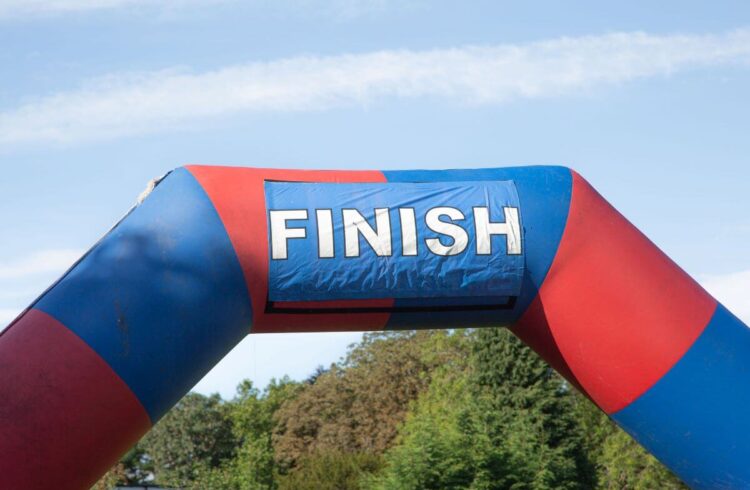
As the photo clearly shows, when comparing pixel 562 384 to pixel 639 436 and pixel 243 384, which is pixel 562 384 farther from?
pixel 243 384

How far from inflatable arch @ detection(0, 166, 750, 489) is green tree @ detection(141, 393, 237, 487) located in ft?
142

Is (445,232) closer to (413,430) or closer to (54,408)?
(54,408)

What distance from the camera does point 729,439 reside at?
752 cm

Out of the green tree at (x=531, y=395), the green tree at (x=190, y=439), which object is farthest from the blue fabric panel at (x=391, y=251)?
the green tree at (x=190, y=439)

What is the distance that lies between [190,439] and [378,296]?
44.7 m

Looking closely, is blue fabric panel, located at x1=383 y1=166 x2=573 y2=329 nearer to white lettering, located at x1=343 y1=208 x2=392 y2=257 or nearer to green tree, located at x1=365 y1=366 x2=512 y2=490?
white lettering, located at x1=343 y1=208 x2=392 y2=257

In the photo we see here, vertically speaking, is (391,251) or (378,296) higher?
(391,251)

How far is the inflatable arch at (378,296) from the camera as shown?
6.89m

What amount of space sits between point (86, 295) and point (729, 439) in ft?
14.7

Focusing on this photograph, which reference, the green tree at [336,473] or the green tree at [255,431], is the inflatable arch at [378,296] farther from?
the green tree at [255,431]

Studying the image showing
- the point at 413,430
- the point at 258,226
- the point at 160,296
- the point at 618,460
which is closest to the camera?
the point at 160,296

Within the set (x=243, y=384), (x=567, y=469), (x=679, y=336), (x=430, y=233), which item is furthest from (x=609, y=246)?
(x=243, y=384)

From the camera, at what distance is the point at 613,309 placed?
7766 millimetres

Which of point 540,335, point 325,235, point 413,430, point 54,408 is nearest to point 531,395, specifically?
point 413,430
